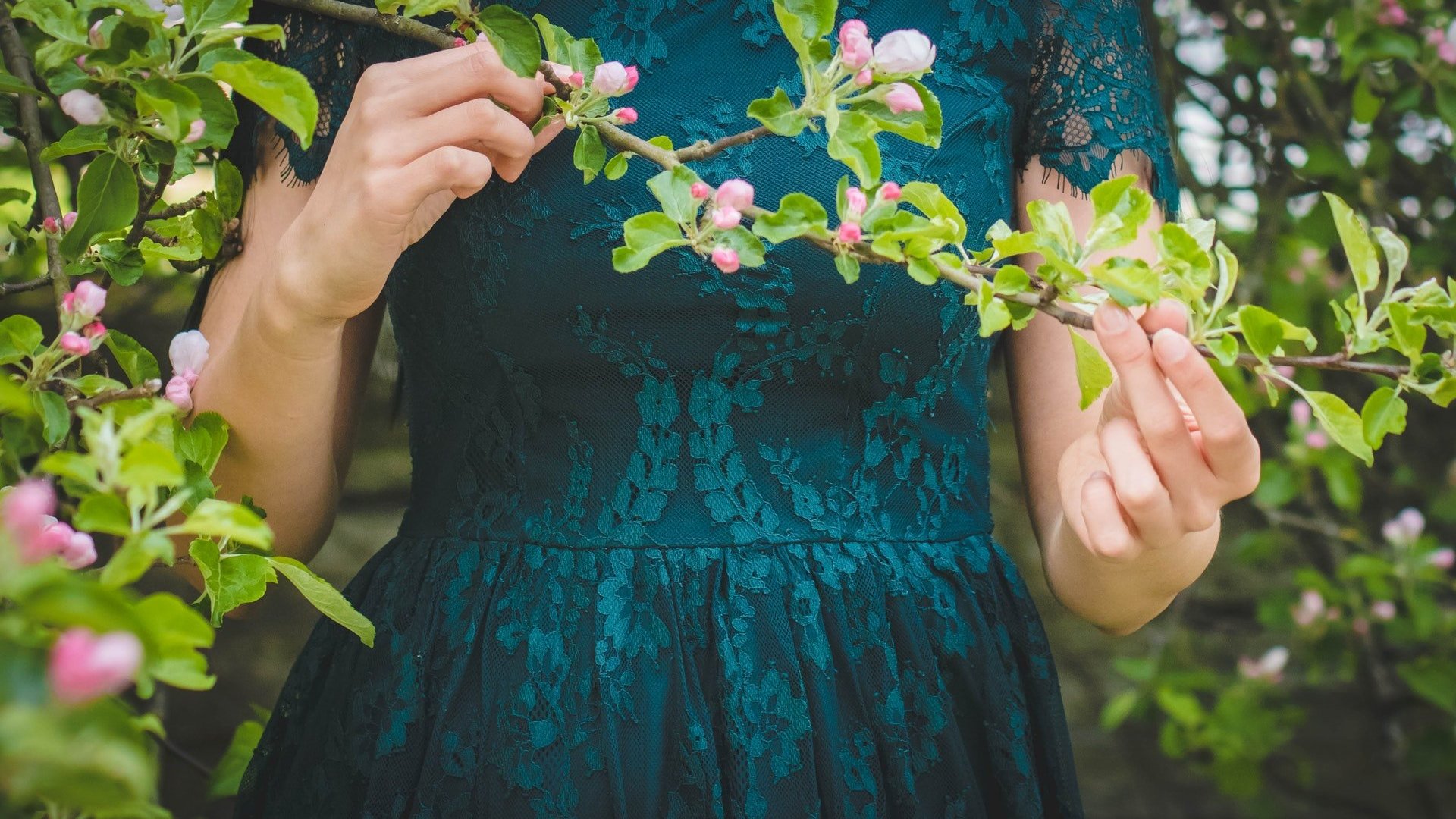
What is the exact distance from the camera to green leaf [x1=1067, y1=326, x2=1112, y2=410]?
0.62 meters

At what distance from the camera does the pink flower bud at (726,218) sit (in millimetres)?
572

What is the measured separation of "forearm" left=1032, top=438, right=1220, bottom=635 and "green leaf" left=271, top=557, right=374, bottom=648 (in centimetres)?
48

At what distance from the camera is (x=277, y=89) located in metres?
0.52

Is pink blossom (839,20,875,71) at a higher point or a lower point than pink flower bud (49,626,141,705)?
higher

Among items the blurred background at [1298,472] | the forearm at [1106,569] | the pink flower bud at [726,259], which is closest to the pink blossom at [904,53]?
the pink flower bud at [726,259]

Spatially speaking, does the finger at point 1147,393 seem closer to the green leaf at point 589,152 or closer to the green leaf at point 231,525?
the green leaf at point 589,152

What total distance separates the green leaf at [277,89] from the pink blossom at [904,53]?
0.89 feet

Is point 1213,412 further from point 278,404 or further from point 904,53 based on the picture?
point 278,404

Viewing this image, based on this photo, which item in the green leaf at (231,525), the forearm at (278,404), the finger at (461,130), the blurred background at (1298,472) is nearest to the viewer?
the green leaf at (231,525)

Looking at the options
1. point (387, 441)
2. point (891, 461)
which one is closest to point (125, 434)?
point (891, 461)

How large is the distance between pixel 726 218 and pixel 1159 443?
284mm

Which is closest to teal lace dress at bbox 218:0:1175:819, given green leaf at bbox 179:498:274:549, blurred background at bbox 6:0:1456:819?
green leaf at bbox 179:498:274:549

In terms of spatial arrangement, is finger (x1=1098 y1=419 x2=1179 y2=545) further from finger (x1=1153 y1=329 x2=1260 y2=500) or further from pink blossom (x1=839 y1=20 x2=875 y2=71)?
pink blossom (x1=839 y1=20 x2=875 y2=71)

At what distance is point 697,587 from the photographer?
0.82 meters
